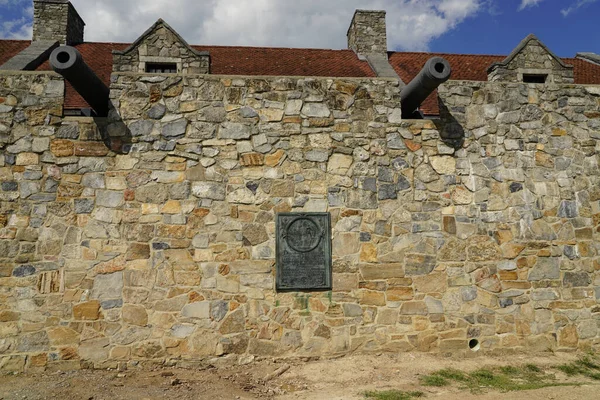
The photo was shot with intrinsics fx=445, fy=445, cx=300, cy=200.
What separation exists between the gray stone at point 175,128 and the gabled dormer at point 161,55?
312 centimetres

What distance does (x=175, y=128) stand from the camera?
6.06m

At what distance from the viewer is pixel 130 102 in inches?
238

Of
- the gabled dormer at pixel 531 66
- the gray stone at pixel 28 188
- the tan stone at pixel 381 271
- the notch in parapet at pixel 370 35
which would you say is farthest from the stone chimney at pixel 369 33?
the gray stone at pixel 28 188

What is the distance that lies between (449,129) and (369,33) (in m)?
6.93

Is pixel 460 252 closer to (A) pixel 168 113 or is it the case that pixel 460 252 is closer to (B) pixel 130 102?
(A) pixel 168 113

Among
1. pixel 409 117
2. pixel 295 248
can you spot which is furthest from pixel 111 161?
pixel 409 117

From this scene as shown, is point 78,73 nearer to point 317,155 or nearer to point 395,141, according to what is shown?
point 317,155

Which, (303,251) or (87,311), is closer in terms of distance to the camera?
(87,311)

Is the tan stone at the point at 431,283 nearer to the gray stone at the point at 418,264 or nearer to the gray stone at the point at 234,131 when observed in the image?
the gray stone at the point at 418,264

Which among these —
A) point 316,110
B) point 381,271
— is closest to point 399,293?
point 381,271

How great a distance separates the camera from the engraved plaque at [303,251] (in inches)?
233

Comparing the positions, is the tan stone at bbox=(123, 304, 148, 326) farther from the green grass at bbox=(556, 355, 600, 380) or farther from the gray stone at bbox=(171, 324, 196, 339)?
the green grass at bbox=(556, 355, 600, 380)

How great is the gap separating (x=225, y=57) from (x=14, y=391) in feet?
27.8

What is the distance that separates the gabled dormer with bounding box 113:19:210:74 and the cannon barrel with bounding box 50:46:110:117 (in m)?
3.04
